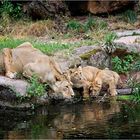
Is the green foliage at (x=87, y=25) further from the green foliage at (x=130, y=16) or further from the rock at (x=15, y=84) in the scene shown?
the rock at (x=15, y=84)

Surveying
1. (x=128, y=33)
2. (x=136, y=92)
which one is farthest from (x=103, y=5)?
(x=136, y=92)

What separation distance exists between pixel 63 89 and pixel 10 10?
895cm

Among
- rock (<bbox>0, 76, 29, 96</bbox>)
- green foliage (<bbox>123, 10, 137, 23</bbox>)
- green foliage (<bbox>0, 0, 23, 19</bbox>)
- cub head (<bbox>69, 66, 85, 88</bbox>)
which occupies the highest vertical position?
green foliage (<bbox>0, 0, 23, 19</bbox>)

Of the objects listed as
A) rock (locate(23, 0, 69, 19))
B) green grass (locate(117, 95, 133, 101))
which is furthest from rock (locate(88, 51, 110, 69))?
rock (locate(23, 0, 69, 19))

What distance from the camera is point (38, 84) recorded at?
13.3 m

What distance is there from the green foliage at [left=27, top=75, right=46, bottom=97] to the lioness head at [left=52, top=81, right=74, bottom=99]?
290 millimetres

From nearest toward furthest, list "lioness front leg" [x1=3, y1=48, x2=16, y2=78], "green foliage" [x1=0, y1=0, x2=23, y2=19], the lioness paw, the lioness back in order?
the lioness paw < "lioness front leg" [x1=3, y1=48, x2=16, y2=78] < the lioness back < "green foliage" [x1=0, y1=0, x2=23, y2=19]

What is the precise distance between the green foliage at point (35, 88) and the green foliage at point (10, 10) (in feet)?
28.6

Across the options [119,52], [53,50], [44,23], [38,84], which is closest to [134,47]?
[119,52]

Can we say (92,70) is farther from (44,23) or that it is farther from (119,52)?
(44,23)

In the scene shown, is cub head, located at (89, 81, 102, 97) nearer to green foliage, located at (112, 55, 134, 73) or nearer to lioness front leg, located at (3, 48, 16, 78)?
green foliage, located at (112, 55, 134, 73)

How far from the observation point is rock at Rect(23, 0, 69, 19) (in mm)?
21953

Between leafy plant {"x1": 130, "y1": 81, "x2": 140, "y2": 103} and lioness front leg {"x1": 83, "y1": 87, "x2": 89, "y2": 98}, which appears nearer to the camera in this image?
leafy plant {"x1": 130, "y1": 81, "x2": 140, "y2": 103}

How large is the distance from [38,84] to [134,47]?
13.6 feet
